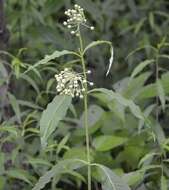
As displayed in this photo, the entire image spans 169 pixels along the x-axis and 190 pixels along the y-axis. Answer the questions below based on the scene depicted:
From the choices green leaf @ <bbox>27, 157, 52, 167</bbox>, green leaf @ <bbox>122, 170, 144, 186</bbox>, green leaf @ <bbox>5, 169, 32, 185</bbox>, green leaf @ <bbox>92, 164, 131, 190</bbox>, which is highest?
green leaf @ <bbox>27, 157, 52, 167</bbox>

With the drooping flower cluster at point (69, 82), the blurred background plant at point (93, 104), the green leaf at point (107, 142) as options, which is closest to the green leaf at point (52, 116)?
the drooping flower cluster at point (69, 82)

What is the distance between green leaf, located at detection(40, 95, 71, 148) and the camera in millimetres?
2082

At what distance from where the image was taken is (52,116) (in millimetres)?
2100

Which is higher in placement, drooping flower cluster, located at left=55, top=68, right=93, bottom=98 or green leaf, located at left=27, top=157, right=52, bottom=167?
green leaf, located at left=27, top=157, right=52, bottom=167

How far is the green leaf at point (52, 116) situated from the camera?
6.83ft

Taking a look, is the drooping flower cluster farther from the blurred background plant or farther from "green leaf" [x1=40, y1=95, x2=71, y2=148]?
the blurred background plant

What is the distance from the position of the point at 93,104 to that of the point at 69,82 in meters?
1.57

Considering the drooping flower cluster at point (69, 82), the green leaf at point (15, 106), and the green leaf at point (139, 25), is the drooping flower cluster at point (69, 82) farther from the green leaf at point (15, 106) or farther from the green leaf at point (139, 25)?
the green leaf at point (139, 25)

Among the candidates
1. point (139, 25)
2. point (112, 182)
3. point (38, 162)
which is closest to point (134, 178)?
point (38, 162)

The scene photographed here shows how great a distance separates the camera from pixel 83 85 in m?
2.09

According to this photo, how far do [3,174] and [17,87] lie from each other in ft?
3.77

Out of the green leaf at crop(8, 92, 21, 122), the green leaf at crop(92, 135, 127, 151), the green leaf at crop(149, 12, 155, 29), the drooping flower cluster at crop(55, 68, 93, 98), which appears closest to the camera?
the drooping flower cluster at crop(55, 68, 93, 98)

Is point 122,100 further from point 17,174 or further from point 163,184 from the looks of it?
point 17,174

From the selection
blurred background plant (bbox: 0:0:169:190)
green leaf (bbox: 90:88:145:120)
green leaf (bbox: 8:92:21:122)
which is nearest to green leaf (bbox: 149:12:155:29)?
blurred background plant (bbox: 0:0:169:190)
